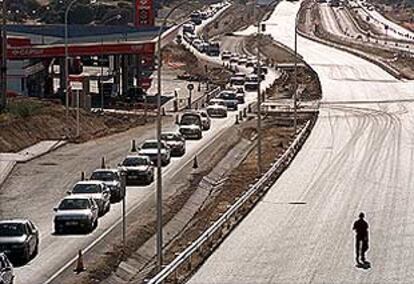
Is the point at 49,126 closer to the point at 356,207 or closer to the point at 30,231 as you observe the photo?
the point at 356,207

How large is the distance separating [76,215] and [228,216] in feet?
15.2

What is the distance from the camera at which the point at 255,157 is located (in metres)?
58.0

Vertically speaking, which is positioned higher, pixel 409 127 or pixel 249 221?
pixel 249 221

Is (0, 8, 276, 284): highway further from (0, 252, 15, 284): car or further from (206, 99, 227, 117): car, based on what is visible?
(206, 99, 227, 117): car

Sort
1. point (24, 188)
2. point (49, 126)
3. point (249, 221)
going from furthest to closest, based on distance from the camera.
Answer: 1. point (49, 126)
2. point (24, 188)
3. point (249, 221)

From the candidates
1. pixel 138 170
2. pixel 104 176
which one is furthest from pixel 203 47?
pixel 104 176

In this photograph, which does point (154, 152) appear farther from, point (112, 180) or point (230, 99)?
point (230, 99)

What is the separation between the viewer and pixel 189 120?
6688 centimetres

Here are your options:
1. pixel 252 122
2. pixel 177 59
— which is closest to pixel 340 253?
pixel 252 122

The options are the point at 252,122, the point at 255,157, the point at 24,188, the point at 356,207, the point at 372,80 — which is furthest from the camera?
the point at 372,80

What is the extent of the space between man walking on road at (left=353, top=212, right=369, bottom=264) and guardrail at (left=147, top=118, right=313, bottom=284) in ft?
13.0

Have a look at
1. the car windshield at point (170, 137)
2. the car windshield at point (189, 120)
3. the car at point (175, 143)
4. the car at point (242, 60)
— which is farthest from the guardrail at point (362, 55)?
the car at point (175, 143)

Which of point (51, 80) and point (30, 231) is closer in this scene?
point (30, 231)

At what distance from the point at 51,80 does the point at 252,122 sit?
20.9 meters
